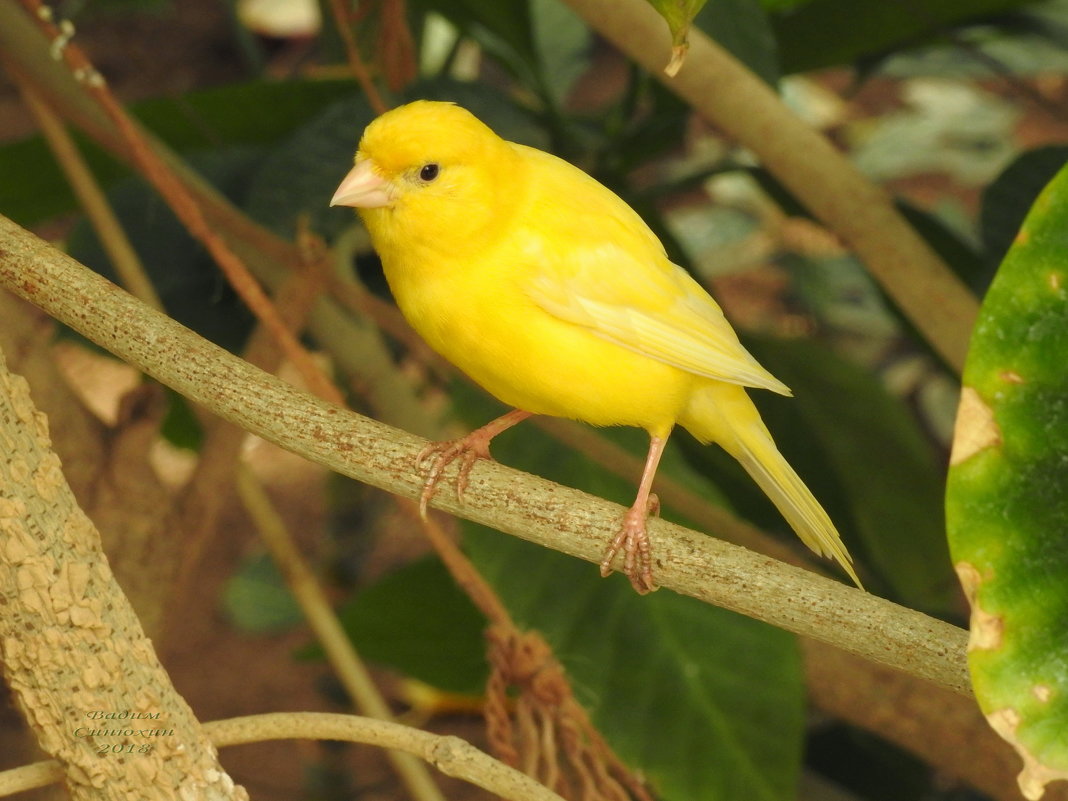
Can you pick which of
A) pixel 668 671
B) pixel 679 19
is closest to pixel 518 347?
pixel 679 19

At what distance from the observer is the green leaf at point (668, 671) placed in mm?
1880

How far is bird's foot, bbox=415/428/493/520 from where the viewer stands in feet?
4.28

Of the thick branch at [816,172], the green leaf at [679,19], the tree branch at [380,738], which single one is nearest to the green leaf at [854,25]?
Result: the thick branch at [816,172]

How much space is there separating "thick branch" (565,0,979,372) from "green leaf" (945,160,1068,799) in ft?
2.36

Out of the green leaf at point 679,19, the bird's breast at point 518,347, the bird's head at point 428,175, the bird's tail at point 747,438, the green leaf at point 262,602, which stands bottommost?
the green leaf at point 262,602

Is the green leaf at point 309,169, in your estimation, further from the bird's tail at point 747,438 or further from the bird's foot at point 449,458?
the bird's tail at point 747,438

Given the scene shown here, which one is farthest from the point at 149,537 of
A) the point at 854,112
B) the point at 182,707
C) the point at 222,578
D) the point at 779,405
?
the point at 854,112

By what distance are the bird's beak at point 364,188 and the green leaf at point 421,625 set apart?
1.02 meters

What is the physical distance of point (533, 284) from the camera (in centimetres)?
157

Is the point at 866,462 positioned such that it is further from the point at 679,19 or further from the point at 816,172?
the point at 679,19

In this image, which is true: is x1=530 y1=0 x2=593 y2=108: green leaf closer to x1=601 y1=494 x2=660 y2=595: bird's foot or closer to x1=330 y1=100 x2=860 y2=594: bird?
x1=330 y1=100 x2=860 y2=594: bird

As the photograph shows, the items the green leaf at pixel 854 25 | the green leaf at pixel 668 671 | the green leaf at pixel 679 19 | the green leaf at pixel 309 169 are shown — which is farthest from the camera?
the green leaf at pixel 854 25

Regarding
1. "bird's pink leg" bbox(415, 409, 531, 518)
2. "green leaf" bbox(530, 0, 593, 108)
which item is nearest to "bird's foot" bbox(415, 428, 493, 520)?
"bird's pink leg" bbox(415, 409, 531, 518)

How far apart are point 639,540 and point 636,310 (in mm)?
299
